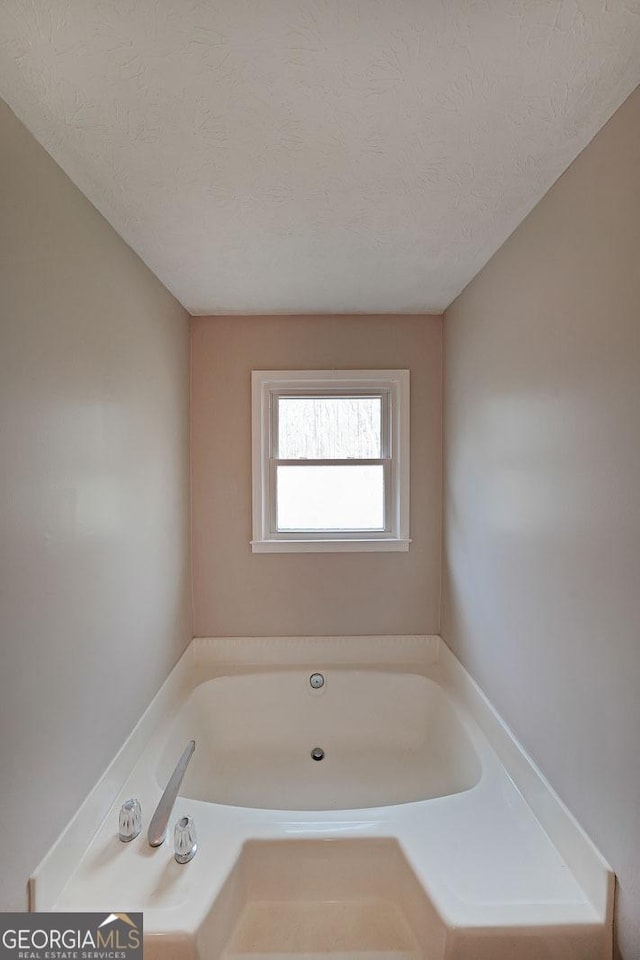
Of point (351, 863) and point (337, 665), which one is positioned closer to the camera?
point (351, 863)

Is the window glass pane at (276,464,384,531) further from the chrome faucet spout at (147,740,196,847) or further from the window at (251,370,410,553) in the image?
the chrome faucet spout at (147,740,196,847)

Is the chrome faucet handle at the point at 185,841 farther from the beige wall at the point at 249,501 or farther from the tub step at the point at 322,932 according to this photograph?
the beige wall at the point at 249,501

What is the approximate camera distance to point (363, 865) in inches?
54.6

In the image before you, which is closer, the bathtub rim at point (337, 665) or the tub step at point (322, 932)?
the bathtub rim at point (337, 665)

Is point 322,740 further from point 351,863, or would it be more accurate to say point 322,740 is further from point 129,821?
point 129,821

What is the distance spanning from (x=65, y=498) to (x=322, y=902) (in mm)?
1408

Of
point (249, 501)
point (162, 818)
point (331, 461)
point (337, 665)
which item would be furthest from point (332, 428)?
point (162, 818)

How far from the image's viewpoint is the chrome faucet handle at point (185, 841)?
4.19ft

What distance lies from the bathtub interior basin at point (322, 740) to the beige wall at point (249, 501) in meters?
0.29

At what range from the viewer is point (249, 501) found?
253 centimetres

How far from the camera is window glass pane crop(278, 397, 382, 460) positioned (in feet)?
8.50

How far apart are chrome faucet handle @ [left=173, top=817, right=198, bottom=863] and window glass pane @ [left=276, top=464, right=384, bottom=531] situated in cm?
149

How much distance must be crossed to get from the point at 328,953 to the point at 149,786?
0.73 m

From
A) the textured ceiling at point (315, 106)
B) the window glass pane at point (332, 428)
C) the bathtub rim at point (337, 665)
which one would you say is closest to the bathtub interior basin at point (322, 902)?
the bathtub rim at point (337, 665)
